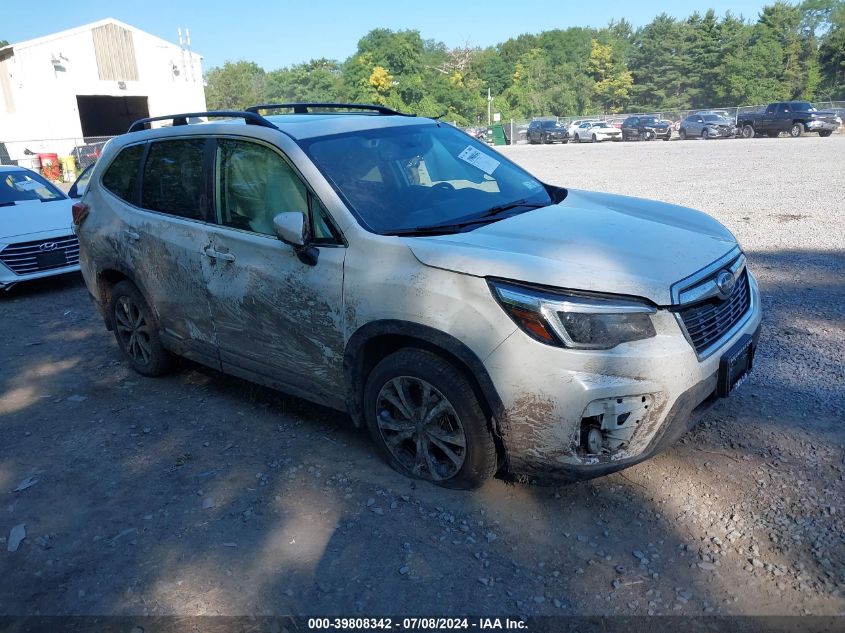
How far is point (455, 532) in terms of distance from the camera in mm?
3137

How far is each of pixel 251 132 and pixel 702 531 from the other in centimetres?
319

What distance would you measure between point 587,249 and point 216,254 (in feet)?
7.26

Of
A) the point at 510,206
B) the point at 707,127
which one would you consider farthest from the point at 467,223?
the point at 707,127

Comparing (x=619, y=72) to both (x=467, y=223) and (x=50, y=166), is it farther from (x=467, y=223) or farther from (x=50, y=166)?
(x=467, y=223)

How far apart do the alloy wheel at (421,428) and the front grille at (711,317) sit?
44.2 inches

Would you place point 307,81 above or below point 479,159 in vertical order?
above

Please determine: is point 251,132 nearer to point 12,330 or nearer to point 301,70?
point 12,330

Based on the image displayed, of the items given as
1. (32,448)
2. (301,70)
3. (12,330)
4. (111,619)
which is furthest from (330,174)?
(301,70)

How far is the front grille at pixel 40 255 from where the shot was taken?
26.0 feet

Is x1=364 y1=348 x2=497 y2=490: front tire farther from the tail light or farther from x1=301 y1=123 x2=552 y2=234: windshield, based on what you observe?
the tail light

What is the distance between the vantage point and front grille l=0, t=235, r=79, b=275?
7918 mm

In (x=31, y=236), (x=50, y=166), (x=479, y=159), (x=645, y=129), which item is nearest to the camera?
(x=479, y=159)

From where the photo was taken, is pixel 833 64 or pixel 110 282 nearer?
pixel 110 282

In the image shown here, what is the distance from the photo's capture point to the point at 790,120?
3322 cm
